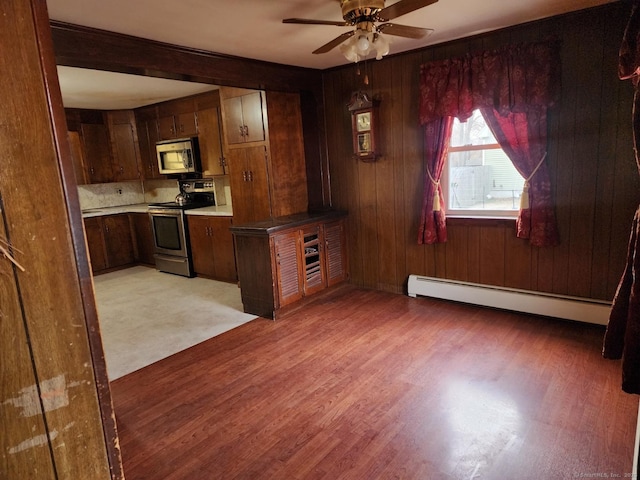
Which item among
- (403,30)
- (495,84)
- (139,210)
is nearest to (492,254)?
(495,84)

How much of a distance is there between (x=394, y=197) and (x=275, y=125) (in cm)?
144

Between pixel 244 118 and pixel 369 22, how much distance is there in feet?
7.43

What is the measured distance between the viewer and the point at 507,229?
350 cm

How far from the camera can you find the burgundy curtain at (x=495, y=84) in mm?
3047

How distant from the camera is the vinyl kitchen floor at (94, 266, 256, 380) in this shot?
3.26 meters

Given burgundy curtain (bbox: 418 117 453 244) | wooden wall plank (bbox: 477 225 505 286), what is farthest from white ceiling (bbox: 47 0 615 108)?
wooden wall plank (bbox: 477 225 505 286)

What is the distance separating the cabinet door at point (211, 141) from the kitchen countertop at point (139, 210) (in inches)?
18.8

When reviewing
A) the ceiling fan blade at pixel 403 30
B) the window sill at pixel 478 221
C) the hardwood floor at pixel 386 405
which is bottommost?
the hardwood floor at pixel 386 405

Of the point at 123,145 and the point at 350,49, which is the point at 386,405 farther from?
the point at 123,145

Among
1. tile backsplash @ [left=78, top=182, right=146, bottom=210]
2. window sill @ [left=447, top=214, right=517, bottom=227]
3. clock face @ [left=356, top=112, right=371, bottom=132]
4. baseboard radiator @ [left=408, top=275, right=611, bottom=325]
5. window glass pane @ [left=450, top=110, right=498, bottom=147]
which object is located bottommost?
baseboard radiator @ [left=408, top=275, right=611, bottom=325]

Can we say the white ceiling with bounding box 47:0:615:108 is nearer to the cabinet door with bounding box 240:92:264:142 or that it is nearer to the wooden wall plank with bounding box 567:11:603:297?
the wooden wall plank with bounding box 567:11:603:297

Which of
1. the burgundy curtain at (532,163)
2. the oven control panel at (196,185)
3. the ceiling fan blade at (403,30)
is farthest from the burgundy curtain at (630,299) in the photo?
the oven control panel at (196,185)

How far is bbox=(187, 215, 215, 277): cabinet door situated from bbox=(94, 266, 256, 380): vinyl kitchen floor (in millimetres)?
170

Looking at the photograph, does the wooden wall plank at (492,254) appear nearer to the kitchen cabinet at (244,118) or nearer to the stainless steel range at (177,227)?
the kitchen cabinet at (244,118)
